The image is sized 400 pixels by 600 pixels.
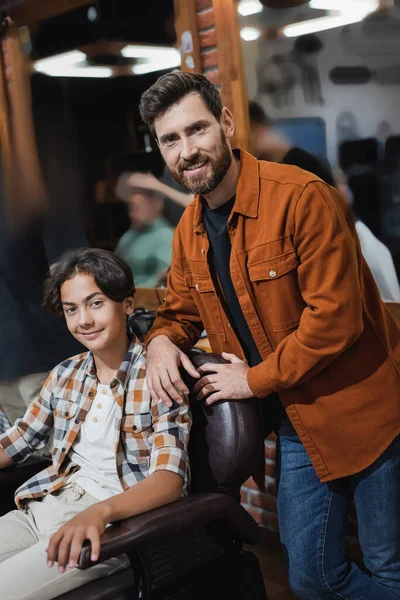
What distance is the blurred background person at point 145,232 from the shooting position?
11.6ft

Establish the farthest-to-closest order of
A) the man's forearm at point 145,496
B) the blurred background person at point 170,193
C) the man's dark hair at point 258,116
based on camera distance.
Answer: the blurred background person at point 170,193 < the man's dark hair at point 258,116 < the man's forearm at point 145,496

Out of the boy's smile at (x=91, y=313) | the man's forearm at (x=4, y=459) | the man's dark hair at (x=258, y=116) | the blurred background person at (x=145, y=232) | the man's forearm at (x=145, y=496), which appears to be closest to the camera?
the man's forearm at (x=145, y=496)

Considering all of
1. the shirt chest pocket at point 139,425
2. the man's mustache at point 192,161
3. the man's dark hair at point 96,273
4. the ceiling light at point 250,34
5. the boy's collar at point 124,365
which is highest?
the ceiling light at point 250,34

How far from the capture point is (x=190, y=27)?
3.15m

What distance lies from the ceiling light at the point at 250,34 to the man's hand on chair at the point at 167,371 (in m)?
1.32

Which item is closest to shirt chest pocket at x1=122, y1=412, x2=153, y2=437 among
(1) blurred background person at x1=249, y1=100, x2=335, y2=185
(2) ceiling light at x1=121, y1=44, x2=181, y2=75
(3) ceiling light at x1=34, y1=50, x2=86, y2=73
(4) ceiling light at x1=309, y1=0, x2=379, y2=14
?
(1) blurred background person at x1=249, y1=100, x2=335, y2=185

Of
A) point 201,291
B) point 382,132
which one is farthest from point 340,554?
point 382,132

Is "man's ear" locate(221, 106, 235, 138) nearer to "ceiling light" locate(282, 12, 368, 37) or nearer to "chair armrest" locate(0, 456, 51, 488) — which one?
"ceiling light" locate(282, 12, 368, 37)

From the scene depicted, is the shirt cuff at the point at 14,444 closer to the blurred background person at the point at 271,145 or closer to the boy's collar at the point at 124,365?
the boy's collar at the point at 124,365

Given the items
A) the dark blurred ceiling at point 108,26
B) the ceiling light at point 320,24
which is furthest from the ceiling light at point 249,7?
the dark blurred ceiling at point 108,26

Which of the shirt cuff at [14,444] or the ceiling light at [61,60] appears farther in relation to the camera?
the ceiling light at [61,60]

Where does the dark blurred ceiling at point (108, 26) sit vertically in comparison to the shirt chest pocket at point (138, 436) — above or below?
above

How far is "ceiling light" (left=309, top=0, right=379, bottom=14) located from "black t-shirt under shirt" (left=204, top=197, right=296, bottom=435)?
82cm

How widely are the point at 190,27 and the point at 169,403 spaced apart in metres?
1.74
